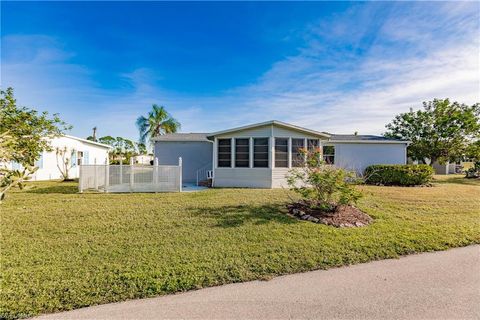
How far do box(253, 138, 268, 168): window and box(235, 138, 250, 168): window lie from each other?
0.39 metres

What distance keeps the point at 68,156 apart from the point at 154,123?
1045cm

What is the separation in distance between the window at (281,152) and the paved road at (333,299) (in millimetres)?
8356

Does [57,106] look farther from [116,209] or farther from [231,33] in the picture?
[231,33]

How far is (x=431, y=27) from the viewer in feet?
25.2

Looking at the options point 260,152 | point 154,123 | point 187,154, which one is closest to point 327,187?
point 260,152

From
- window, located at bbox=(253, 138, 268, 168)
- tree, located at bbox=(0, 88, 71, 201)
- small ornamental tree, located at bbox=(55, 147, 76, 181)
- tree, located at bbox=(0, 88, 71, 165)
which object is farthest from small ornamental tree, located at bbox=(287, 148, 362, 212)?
small ornamental tree, located at bbox=(55, 147, 76, 181)

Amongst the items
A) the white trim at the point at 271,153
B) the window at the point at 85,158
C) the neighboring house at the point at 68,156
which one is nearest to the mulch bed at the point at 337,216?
the white trim at the point at 271,153

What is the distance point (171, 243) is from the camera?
4.64 meters

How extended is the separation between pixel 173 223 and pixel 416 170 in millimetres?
14464

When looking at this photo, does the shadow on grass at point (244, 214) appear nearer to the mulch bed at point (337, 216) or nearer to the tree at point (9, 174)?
the mulch bed at point (337, 216)

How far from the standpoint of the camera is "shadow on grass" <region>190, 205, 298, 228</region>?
A: 6.00m

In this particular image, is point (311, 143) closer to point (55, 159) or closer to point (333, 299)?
point (333, 299)

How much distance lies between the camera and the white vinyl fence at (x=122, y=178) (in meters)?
10.2

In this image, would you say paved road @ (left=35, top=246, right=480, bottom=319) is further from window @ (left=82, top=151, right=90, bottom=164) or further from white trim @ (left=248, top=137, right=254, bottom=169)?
window @ (left=82, top=151, right=90, bottom=164)
